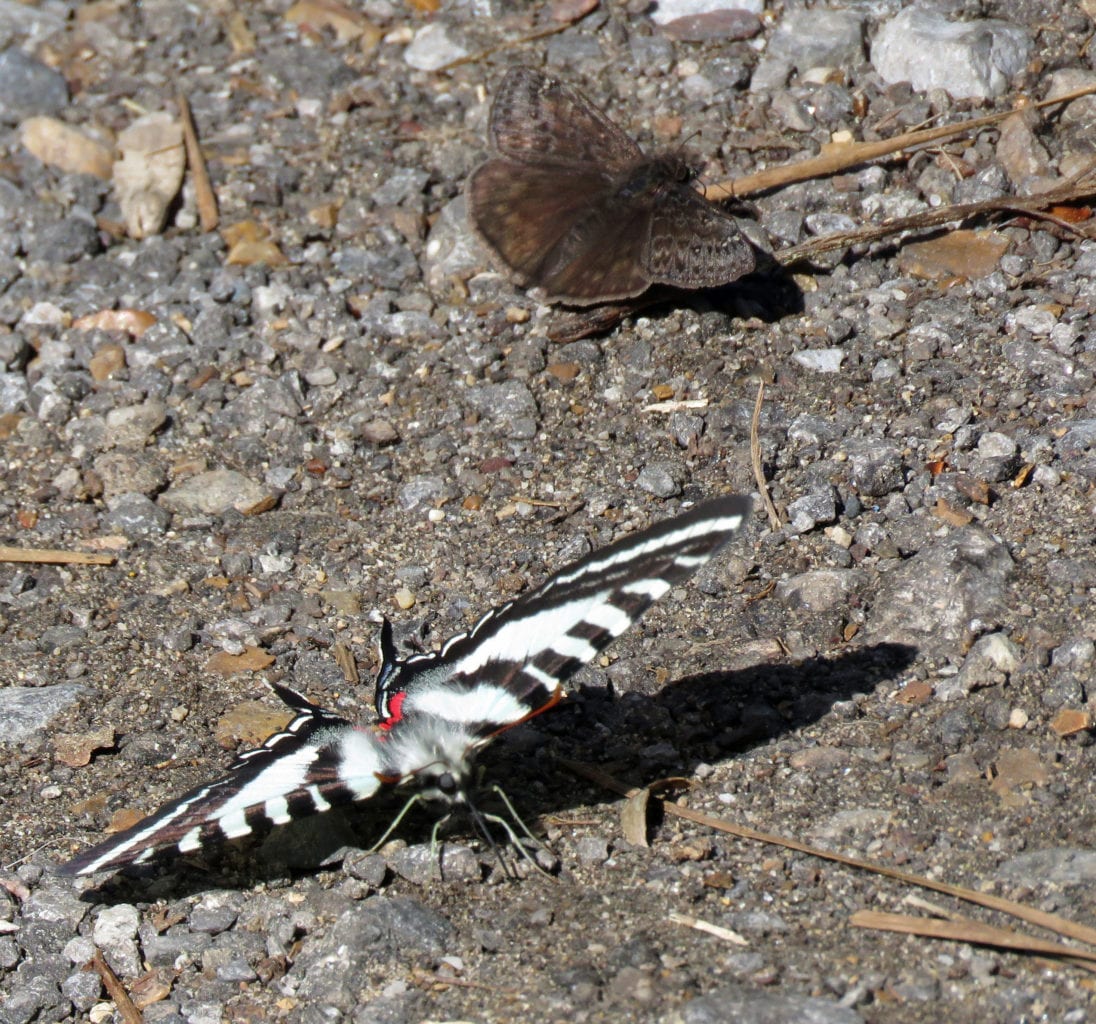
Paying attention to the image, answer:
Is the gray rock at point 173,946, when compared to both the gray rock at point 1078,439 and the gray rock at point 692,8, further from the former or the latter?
the gray rock at point 692,8

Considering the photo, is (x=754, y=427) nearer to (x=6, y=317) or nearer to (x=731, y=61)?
(x=731, y=61)

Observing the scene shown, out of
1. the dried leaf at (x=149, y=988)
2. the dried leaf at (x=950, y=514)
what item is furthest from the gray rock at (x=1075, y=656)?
the dried leaf at (x=149, y=988)

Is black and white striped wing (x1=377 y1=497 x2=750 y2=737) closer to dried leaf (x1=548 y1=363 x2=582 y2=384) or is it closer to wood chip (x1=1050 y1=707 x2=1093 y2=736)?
wood chip (x1=1050 y1=707 x2=1093 y2=736)

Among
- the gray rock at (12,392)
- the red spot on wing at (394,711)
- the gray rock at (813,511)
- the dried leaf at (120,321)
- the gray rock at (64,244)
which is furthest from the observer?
the gray rock at (64,244)

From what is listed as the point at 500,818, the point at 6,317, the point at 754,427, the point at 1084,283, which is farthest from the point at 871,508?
the point at 6,317

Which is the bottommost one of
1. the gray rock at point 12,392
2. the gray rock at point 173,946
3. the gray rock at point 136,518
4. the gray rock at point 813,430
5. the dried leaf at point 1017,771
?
A: the gray rock at point 173,946

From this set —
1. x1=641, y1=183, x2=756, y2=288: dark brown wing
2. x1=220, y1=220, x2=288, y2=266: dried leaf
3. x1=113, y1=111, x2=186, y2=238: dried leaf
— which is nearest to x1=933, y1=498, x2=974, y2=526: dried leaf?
x1=641, y1=183, x2=756, y2=288: dark brown wing
